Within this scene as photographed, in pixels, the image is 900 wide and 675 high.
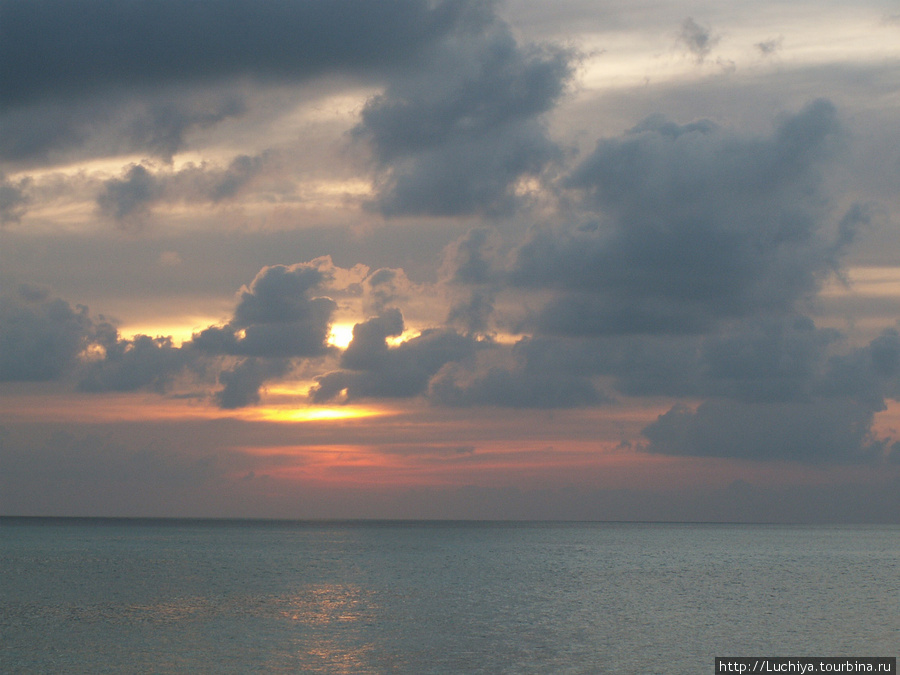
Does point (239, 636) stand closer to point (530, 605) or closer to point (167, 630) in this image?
point (167, 630)

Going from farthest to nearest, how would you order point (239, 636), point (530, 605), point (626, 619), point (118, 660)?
point (530, 605) < point (626, 619) < point (239, 636) < point (118, 660)

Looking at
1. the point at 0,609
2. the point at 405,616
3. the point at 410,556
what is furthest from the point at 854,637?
the point at 410,556

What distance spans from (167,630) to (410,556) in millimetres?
107685

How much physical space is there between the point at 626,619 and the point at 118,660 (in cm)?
3971

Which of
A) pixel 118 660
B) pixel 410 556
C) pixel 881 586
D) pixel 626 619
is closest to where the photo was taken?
pixel 118 660

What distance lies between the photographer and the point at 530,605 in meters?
82.8

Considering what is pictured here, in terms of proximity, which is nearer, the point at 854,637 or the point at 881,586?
the point at 854,637

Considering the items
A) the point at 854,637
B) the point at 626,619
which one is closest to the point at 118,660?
the point at 626,619

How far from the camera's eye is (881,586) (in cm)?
10656

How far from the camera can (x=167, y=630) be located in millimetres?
64062

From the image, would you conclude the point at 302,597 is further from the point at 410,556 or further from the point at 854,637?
the point at 410,556

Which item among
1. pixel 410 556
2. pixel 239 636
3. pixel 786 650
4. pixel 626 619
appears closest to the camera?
pixel 786 650

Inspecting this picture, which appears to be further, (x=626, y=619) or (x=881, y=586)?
(x=881, y=586)

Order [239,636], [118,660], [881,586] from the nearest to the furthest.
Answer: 1. [118,660]
2. [239,636]
3. [881,586]
